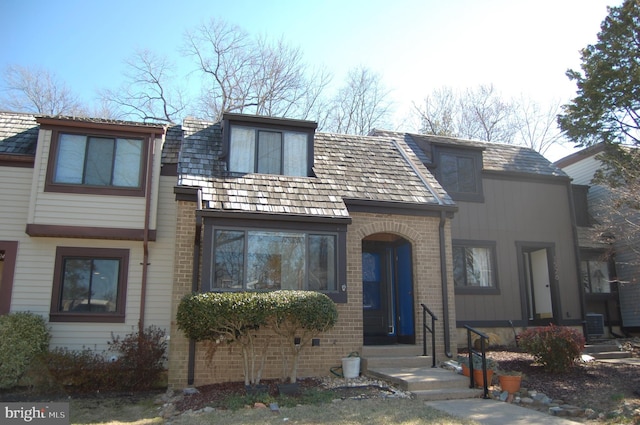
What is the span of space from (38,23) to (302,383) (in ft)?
29.5

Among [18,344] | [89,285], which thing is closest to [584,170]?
[89,285]

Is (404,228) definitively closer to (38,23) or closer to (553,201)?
(553,201)

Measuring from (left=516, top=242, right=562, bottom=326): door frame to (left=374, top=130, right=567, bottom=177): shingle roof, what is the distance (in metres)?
2.33

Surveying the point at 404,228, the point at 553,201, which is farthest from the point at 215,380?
the point at 553,201

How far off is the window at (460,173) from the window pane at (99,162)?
8958mm

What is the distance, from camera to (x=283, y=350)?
959 cm

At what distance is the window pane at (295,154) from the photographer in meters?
12.0

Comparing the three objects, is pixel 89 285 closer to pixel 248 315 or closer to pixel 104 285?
pixel 104 285

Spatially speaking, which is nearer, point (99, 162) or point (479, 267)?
point (99, 162)

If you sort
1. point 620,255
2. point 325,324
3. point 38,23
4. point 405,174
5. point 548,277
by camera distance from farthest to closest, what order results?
point 620,255, point 548,277, point 405,174, point 38,23, point 325,324

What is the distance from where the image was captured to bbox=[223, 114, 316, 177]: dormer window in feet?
38.3

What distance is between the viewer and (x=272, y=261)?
33.3 feet

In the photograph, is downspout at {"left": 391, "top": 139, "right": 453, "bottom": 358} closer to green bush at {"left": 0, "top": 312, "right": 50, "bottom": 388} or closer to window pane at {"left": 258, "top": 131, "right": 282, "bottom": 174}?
window pane at {"left": 258, "top": 131, "right": 282, "bottom": 174}

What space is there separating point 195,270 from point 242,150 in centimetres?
313
